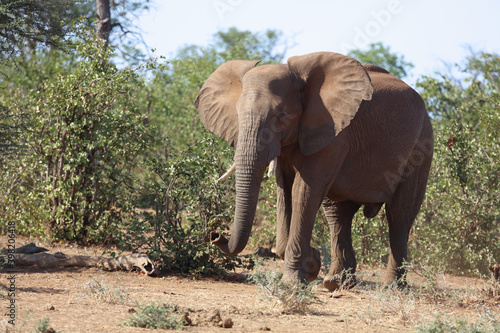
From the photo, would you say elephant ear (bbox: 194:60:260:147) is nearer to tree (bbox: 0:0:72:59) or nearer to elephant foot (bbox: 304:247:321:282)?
elephant foot (bbox: 304:247:321:282)

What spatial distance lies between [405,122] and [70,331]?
4.75 m

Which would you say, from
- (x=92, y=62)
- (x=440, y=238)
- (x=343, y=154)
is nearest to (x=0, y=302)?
(x=343, y=154)

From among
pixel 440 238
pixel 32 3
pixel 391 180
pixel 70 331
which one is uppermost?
pixel 32 3

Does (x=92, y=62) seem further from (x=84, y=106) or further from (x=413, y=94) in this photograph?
(x=413, y=94)

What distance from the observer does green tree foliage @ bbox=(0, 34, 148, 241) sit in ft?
30.2

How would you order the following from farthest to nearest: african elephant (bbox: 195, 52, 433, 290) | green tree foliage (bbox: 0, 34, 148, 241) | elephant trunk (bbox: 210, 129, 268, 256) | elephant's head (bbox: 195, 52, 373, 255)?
green tree foliage (bbox: 0, 34, 148, 241) < african elephant (bbox: 195, 52, 433, 290) < elephant's head (bbox: 195, 52, 373, 255) < elephant trunk (bbox: 210, 129, 268, 256)

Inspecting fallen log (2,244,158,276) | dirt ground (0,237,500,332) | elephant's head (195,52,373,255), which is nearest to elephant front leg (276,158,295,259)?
elephant's head (195,52,373,255)

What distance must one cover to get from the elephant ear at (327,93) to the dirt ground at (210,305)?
4.78ft

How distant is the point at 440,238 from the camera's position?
10.5 metres

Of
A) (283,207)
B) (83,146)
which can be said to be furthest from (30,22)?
(283,207)

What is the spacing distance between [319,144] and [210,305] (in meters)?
2.00

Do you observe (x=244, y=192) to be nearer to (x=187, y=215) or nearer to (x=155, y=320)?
(x=155, y=320)

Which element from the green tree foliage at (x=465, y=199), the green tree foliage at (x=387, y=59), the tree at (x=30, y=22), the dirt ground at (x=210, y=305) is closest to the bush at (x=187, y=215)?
the dirt ground at (x=210, y=305)

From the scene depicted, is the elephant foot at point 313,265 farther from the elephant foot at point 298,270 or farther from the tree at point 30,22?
the tree at point 30,22
